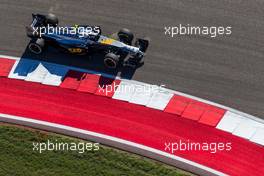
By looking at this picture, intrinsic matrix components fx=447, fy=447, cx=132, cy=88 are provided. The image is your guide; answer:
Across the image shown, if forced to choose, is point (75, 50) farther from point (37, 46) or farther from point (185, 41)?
point (185, 41)

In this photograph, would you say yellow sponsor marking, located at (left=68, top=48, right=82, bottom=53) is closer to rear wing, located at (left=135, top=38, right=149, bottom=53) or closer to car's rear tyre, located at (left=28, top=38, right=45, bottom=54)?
car's rear tyre, located at (left=28, top=38, right=45, bottom=54)

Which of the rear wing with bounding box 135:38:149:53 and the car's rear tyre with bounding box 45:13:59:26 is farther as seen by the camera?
the car's rear tyre with bounding box 45:13:59:26

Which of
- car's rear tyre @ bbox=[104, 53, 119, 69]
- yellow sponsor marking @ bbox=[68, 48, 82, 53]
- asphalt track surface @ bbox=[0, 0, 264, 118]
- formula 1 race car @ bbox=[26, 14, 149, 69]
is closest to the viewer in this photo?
asphalt track surface @ bbox=[0, 0, 264, 118]

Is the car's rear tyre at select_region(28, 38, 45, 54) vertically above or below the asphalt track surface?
below

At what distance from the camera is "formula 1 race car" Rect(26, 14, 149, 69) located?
21.8 m

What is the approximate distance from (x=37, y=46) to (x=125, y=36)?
444 cm

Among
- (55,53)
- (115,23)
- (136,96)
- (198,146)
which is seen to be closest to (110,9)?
(115,23)

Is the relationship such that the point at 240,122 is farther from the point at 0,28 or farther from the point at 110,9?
the point at 0,28

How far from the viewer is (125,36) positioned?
22.2 metres

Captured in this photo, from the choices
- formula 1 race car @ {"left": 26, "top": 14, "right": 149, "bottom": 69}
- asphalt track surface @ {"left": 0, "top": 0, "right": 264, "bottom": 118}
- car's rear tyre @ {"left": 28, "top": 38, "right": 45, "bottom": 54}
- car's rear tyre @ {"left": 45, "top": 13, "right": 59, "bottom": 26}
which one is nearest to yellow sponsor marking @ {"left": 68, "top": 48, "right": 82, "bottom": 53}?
formula 1 race car @ {"left": 26, "top": 14, "right": 149, "bottom": 69}

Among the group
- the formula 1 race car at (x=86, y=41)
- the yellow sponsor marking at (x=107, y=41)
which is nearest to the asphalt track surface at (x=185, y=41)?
the formula 1 race car at (x=86, y=41)

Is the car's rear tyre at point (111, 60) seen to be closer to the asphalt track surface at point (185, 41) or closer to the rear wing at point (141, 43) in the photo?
the asphalt track surface at point (185, 41)

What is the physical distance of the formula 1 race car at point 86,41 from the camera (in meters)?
21.8

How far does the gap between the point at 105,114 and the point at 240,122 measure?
615cm
